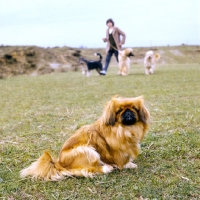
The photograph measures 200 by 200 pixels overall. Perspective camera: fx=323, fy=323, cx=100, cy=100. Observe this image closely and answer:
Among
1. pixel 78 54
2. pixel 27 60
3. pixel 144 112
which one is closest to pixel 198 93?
pixel 144 112

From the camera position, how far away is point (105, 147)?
153 inches

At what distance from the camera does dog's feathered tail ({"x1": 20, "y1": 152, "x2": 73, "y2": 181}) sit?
3.68 metres

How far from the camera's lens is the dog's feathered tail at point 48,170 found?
12.1 feet

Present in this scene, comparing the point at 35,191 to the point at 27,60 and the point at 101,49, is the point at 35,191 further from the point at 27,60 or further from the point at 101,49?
the point at 101,49

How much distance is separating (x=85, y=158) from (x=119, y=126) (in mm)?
545

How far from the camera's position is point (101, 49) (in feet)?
115

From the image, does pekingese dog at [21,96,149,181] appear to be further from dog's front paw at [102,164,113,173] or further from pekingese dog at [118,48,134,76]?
pekingese dog at [118,48,134,76]

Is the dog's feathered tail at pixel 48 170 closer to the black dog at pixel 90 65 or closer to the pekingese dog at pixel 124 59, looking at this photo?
the pekingese dog at pixel 124 59

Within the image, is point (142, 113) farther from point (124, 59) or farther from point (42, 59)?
point (42, 59)

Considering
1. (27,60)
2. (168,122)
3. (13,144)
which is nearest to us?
(13,144)

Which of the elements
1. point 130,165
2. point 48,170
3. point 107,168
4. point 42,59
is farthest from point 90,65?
point 48,170

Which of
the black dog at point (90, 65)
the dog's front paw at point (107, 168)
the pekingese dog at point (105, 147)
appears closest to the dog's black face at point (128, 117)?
the pekingese dog at point (105, 147)

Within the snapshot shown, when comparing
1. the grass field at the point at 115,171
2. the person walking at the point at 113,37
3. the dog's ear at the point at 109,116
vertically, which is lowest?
the grass field at the point at 115,171

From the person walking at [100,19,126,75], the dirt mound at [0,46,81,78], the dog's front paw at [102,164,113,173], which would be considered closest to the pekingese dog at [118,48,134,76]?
the person walking at [100,19,126,75]
